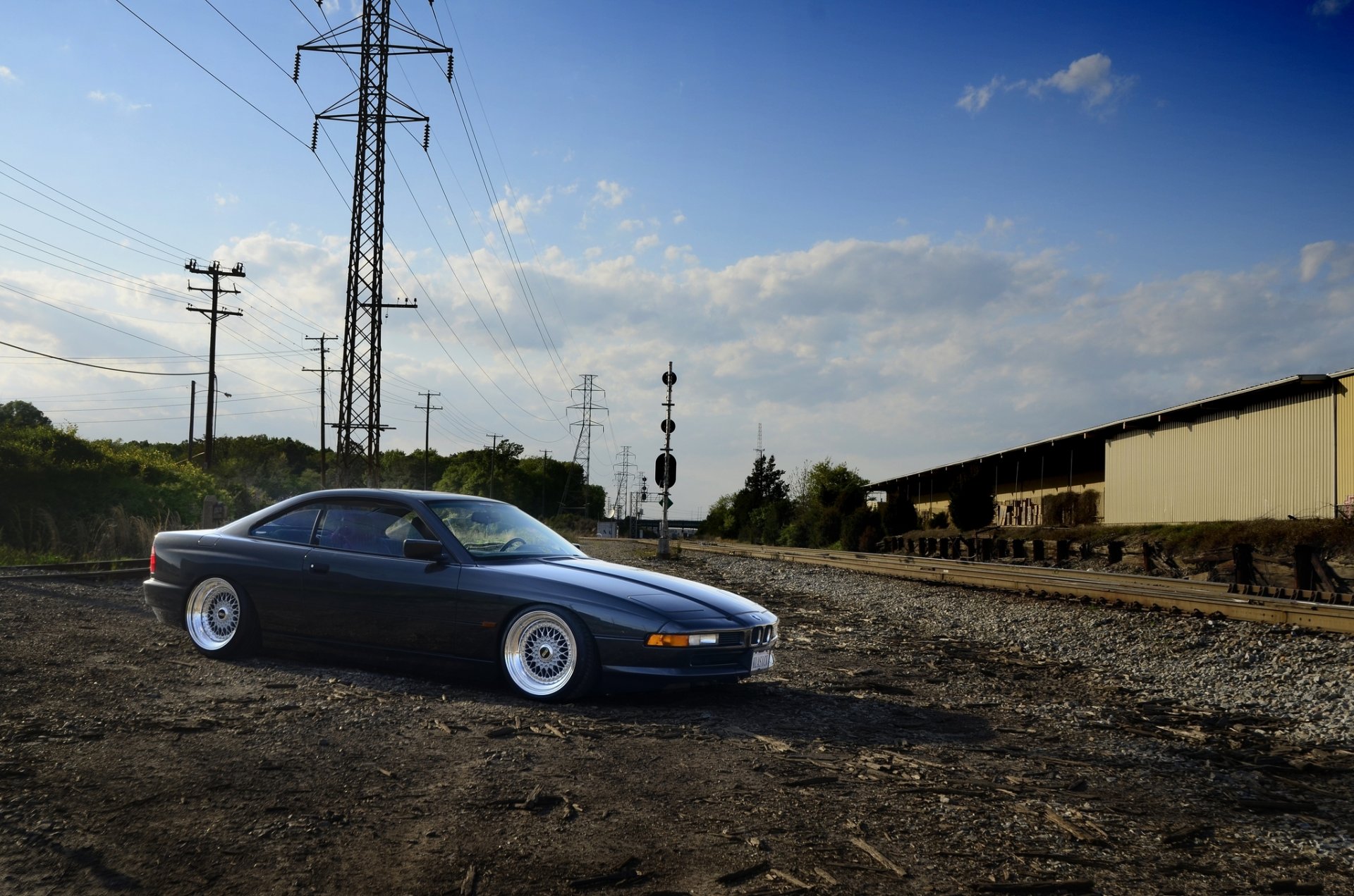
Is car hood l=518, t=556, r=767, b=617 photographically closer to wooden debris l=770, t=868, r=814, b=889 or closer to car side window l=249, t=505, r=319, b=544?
car side window l=249, t=505, r=319, b=544

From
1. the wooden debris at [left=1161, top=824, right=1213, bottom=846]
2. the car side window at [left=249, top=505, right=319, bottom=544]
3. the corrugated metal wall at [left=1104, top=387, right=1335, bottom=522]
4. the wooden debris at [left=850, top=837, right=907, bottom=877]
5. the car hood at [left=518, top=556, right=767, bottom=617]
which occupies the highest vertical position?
the corrugated metal wall at [left=1104, top=387, right=1335, bottom=522]

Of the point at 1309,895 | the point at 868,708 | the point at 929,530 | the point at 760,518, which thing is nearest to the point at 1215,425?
the point at 929,530

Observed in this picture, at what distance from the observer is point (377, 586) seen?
6684 millimetres

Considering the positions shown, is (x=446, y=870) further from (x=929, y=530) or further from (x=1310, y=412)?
(x=929, y=530)

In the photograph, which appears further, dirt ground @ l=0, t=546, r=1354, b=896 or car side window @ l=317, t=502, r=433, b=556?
car side window @ l=317, t=502, r=433, b=556

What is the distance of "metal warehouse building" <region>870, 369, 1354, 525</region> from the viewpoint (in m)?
29.3

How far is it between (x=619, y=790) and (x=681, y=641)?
5.89 feet

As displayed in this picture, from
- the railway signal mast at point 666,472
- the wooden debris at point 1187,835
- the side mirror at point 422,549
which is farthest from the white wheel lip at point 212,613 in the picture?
the railway signal mast at point 666,472

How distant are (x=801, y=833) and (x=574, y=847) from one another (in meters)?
0.85

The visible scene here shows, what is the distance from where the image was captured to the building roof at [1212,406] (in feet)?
97.8

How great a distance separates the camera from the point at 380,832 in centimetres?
357

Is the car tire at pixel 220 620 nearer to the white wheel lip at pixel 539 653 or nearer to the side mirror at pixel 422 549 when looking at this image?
the side mirror at pixel 422 549

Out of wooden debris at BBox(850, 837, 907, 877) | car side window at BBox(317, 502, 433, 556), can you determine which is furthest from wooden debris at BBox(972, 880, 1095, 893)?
car side window at BBox(317, 502, 433, 556)

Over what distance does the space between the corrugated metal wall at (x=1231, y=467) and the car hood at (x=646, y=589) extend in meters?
29.1
